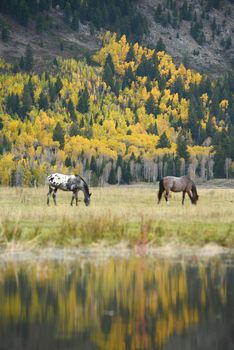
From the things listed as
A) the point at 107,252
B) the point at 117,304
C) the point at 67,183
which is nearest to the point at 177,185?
→ the point at 67,183

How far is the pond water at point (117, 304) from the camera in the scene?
17766 mm


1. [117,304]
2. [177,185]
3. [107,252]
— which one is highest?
[117,304]

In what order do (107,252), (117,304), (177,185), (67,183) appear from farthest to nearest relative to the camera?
(177,185)
(67,183)
(107,252)
(117,304)

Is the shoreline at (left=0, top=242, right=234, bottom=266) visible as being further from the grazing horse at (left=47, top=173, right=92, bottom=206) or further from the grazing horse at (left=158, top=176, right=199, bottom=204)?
the grazing horse at (left=158, top=176, right=199, bottom=204)

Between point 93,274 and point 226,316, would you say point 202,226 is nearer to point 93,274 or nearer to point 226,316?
point 93,274

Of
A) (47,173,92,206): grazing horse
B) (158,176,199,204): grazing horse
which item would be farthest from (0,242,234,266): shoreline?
(158,176,199,204): grazing horse

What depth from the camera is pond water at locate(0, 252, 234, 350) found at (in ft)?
58.3

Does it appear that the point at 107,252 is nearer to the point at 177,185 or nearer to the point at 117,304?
the point at 117,304

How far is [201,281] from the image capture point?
23859 millimetres

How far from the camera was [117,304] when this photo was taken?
69.5 feet

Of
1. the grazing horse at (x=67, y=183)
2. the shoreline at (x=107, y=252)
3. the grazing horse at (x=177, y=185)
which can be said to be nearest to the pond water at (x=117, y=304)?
the shoreline at (x=107, y=252)

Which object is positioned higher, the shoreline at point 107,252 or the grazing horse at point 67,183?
the shoreline at point 107,252

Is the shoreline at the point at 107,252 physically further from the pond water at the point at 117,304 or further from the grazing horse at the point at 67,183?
the grazing horse at the point at 67,183

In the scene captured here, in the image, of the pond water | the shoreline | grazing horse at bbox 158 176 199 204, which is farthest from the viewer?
grazing horse at bbox 158 176 199 204
